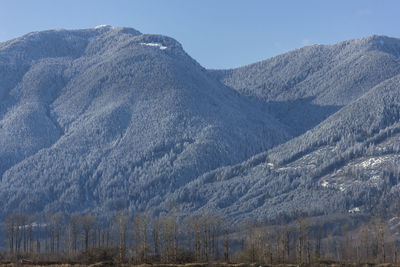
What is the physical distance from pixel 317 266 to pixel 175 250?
53.2 meters

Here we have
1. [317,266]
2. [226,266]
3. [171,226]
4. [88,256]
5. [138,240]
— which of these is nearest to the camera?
[226,266]

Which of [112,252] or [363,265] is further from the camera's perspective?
[112,252]

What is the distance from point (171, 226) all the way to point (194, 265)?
82292 mm

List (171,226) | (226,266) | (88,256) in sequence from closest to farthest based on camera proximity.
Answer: (226,266), (88,256), (171,226)

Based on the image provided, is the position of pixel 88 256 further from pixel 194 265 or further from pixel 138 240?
pixel 194 265

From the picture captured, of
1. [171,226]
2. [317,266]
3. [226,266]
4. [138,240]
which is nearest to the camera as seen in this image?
[226,266]

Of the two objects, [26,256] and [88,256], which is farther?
[26,256]

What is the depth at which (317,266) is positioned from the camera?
109938 millimetres

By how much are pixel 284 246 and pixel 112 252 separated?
57.3 m

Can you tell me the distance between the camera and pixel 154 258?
156 metres

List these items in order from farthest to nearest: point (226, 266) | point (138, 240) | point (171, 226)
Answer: point (171, 226), point (138, 240), point (226, 266)

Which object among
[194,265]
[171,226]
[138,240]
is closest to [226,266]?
[194,265]

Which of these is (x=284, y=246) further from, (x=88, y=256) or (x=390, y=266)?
(x=390, y=266)

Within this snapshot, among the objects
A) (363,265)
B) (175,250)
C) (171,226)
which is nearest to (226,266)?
(363,265)
